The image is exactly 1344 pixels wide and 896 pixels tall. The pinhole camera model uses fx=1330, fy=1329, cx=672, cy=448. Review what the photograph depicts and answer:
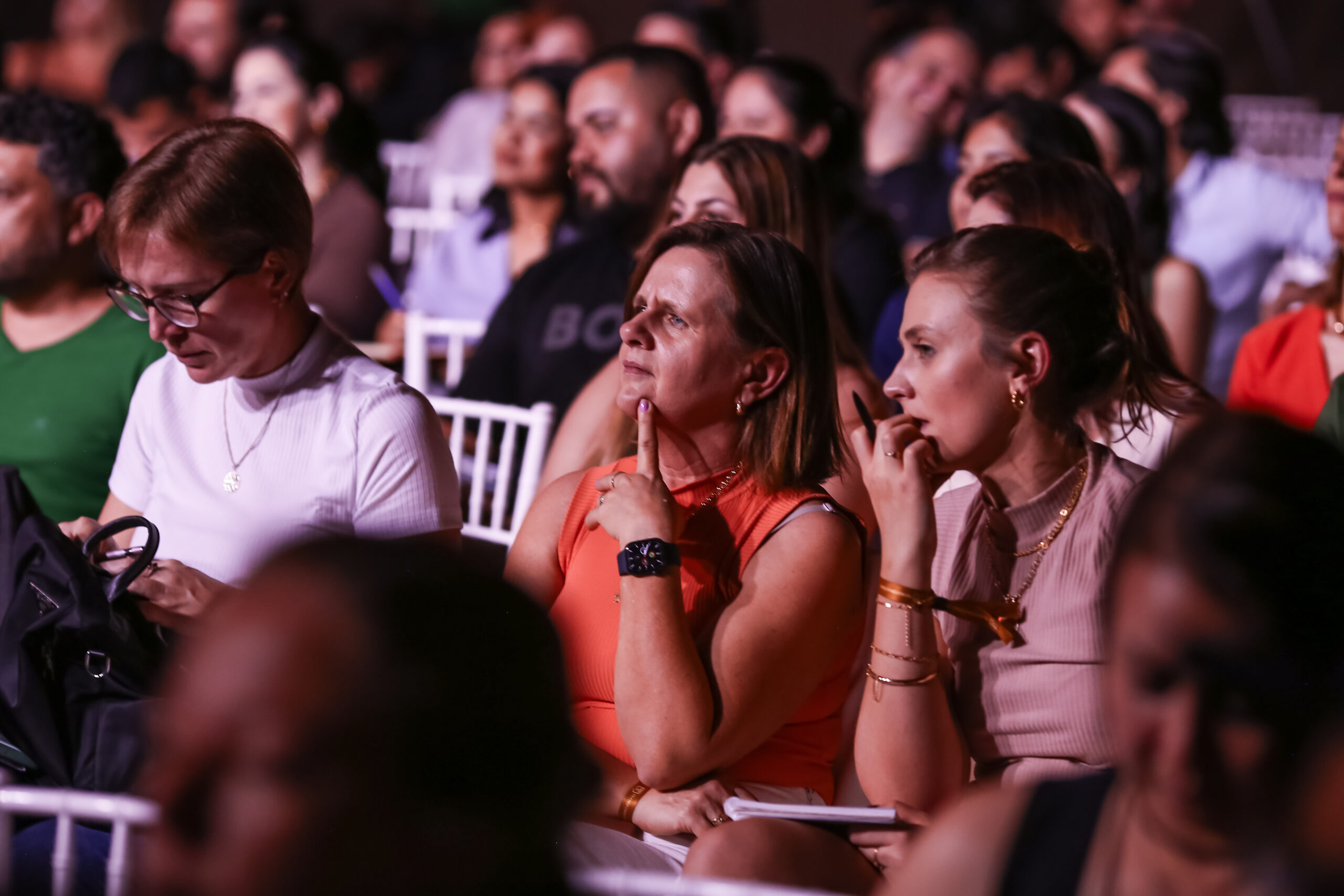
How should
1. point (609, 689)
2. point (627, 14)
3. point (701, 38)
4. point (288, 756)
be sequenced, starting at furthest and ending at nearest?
1. point (627, 14)
2. point (701, 38)
3. point (609, 689)
4. point (288, 756)

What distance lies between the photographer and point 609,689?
165 centimetres

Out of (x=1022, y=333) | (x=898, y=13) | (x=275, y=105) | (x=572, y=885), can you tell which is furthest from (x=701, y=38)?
(x=572, y=885)

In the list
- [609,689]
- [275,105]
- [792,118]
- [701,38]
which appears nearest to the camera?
[609,689]

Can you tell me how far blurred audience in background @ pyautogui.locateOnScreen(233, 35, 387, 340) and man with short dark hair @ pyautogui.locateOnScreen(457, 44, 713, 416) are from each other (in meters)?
0.76

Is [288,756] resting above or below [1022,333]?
below

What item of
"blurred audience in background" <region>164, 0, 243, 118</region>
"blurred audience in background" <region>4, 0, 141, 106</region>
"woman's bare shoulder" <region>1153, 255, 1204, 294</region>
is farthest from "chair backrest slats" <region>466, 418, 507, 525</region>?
"blurred audience in background" <region>4, 0, 141, 106</region>

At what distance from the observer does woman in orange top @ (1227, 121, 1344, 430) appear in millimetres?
2496

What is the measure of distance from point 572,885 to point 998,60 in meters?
5.79

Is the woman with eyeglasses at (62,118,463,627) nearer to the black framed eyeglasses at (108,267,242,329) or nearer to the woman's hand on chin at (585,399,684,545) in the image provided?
the black framed eyeglasses at (108,267,242,329)

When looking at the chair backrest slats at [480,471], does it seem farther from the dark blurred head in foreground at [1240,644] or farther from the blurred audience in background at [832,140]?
the dark blurred head in foreground at [1240,644]

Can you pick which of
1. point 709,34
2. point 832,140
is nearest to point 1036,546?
point 832,140

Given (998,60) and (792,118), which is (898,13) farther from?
(792,118)

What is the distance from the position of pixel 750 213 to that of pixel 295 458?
1.02 m

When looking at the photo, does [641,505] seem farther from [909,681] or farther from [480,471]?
[480,471]
